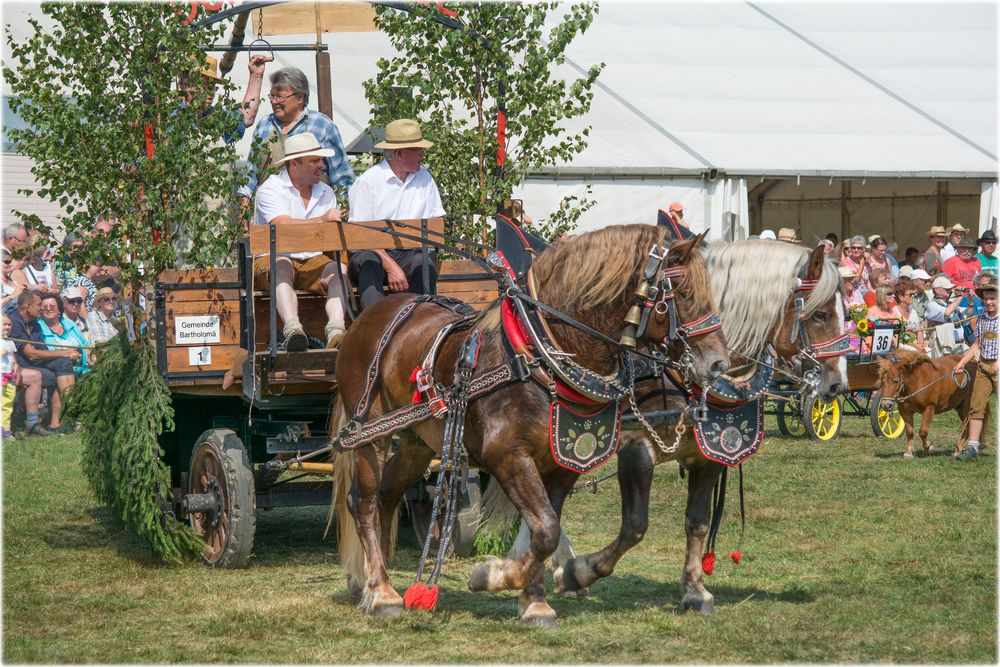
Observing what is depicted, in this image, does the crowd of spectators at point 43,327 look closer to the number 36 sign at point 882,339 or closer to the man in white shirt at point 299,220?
the man in white shirt at point 299,220

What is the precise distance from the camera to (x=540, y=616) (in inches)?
227

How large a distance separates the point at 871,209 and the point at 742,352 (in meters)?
16.2

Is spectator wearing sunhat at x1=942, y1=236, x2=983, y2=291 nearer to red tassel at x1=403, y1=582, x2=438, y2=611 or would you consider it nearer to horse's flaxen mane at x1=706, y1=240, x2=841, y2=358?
horse's flaxen mane at x1=706, y1=240, x2=841, y2=358

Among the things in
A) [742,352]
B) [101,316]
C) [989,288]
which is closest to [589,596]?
[742,352]

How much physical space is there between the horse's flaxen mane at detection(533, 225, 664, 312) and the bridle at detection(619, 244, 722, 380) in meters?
0.07

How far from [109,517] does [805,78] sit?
13716 mm

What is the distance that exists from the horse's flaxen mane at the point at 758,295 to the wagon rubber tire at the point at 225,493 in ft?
9.07

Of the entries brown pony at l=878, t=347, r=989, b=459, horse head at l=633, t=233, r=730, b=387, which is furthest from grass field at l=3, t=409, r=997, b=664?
brown pony at l=878, t=347, r=989, b=459

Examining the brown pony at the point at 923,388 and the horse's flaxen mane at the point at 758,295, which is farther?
the brown pony at the point at 923,388

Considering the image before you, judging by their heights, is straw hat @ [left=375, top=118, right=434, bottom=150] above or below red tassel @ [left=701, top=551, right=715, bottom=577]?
above

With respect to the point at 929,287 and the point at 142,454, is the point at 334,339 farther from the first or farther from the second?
the point at 929,287

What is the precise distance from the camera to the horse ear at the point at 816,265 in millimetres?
6289

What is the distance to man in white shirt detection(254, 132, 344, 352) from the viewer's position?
23.1ft

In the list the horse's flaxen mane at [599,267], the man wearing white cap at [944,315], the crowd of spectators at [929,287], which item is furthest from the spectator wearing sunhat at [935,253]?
the horse's flaxen mane at [599,267]
